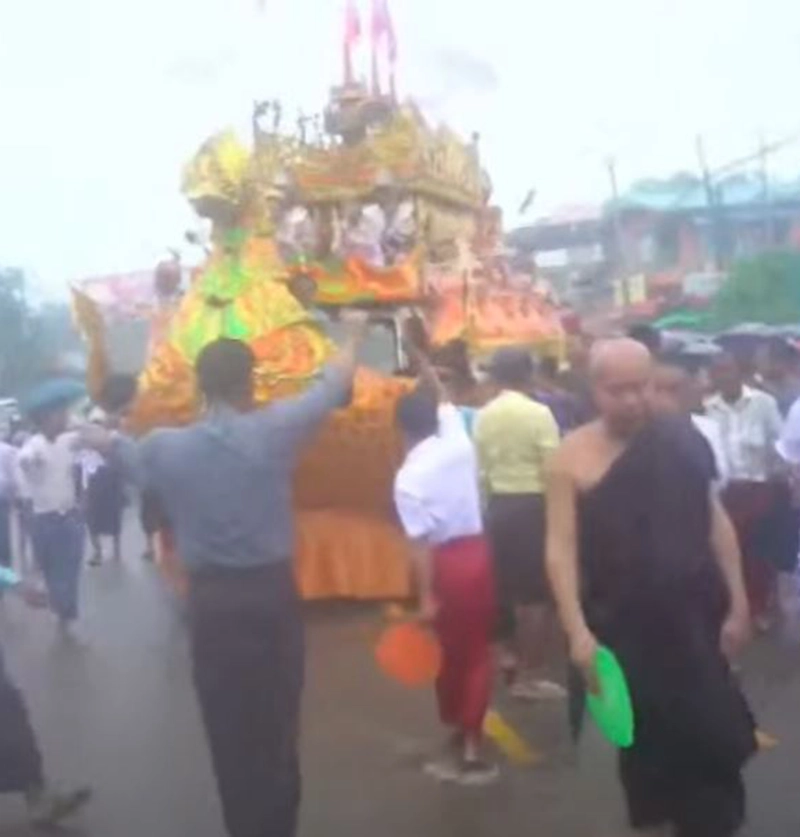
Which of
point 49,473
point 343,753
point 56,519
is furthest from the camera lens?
point 56,519

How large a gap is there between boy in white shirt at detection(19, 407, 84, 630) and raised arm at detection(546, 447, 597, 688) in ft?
19.3

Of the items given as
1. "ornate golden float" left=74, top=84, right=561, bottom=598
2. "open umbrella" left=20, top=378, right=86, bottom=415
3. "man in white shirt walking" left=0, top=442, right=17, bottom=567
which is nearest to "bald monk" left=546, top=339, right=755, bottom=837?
"open umbrella" left=20, top=378, right=86, bottom=415

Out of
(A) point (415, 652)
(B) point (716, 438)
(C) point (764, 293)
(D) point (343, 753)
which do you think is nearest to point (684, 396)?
(B) point (716, 438)

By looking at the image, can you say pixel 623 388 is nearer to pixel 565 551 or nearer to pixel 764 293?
pixel 565 551

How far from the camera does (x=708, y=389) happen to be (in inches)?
333

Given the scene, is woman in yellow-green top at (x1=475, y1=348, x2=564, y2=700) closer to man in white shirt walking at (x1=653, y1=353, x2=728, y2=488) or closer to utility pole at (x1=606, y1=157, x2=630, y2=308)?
man in white shirt walking at (x1=653, y1=353, x2=728, y2=488)

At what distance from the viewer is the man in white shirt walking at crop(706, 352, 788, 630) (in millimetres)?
8047

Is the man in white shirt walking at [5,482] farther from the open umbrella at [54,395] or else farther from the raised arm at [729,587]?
the raised arm at [729,587]

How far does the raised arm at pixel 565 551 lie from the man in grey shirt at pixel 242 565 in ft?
2.26

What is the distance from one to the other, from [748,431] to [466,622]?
2.74 m

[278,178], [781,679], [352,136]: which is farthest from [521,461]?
[352,136]

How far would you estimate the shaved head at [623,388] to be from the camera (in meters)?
4.08

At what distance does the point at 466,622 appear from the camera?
5773 mm

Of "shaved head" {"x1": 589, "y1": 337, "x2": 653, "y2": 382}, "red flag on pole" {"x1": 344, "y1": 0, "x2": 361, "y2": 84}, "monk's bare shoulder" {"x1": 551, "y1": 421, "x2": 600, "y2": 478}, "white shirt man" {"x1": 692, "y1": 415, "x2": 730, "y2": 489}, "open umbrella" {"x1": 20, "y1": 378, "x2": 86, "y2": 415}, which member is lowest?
"white shirt man" {"x1": 692, "y1": 415, "x2": 730, "y2": 489}
